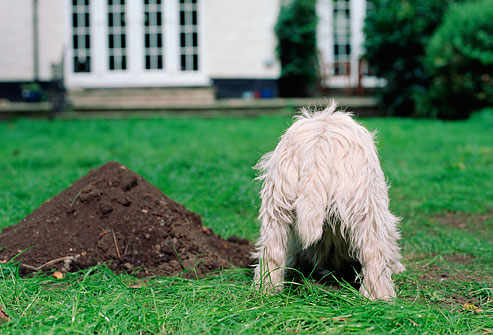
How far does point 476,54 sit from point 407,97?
2.48m

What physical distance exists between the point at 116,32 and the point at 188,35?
2.13 m

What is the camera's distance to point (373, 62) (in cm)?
1409

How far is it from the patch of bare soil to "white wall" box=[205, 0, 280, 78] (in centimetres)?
1123

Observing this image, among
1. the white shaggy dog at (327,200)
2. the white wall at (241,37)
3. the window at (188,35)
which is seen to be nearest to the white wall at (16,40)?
the window at (188,35)

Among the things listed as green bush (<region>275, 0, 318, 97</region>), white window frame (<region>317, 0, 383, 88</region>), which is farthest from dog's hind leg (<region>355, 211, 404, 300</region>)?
white window frame (<region>317, 0, 383, 88</region>)

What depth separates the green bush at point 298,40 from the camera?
1527 cm

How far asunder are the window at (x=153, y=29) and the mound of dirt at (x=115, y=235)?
490 inches

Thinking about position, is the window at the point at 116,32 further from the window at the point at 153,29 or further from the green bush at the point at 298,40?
the green bush at the point at 298,40

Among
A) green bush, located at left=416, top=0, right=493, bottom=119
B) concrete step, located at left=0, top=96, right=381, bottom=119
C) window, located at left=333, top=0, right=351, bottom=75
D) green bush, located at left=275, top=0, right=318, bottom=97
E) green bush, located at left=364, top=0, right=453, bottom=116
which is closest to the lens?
green bush, located at left=416, top=0, right=493, bottom=119

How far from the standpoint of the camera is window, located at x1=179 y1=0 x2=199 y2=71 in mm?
15781

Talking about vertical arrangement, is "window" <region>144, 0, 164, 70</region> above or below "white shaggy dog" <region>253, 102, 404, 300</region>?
above

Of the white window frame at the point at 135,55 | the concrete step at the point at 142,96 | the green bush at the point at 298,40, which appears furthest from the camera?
the white window frame at the point at 135,55

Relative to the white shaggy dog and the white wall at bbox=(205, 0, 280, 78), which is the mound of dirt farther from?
the white wall at bbox=(205, 0, 280, 78)

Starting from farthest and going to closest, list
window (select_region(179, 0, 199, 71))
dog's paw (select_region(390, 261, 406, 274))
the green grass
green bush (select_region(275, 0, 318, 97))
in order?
window (select_region(179, 0, 199, 71)) → green bush (select_region(275, 0, 318, 97)) → dog's paw (select_region(390, 261, 406, 274)) → the green grass
